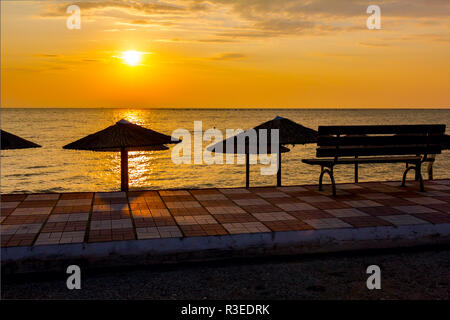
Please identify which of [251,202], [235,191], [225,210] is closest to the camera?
[225,210]

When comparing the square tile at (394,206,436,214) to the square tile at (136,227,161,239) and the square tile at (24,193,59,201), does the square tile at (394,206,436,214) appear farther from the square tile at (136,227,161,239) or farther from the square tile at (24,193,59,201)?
the square tile at (24,193,59,201)

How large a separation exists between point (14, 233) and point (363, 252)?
4.05 metres

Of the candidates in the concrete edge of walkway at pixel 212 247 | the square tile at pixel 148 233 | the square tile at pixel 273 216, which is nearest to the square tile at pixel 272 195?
the square tile at pixel 273 216

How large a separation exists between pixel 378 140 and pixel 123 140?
4.49 meters

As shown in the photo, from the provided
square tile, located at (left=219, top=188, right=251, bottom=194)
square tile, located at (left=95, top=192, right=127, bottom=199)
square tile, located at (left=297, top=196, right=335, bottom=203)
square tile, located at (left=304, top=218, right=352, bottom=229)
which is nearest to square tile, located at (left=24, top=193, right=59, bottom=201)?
square tile, located at (left=95, top=192, right=127, bottom=199)

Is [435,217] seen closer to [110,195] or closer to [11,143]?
[110,195]

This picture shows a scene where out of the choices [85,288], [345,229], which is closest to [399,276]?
[345,229]

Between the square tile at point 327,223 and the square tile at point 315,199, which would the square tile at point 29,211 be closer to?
the square tile at point 327,223

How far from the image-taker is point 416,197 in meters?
8.01

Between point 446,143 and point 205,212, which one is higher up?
point 446,143

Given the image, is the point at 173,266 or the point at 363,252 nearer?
the point at 173,266

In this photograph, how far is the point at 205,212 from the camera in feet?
22.5

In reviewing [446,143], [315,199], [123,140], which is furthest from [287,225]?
[446,143]
